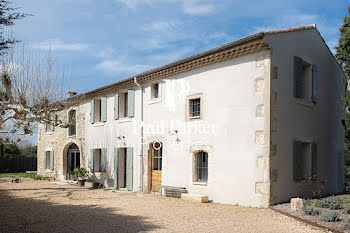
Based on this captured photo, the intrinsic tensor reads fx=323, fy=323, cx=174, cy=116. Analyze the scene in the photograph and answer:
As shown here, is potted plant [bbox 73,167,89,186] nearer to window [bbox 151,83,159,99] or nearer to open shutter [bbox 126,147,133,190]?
open shutter [bbox 126,147,133,190]

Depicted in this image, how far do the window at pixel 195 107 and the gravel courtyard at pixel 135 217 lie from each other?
3063 mm

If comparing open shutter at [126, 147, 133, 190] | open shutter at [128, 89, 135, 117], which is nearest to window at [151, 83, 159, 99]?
open shutter at [128, 89, 135, 117]

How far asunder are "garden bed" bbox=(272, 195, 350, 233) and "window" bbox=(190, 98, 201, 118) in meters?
4.15

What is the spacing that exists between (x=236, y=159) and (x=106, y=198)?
5027 mm

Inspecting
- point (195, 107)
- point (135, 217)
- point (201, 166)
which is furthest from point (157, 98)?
point (135, 217)

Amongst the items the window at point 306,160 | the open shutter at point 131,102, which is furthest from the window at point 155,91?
the window at point 306,160

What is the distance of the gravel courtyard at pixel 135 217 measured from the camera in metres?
6.91

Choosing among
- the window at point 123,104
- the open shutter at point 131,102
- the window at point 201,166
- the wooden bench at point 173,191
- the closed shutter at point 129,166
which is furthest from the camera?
the window at point 123,104

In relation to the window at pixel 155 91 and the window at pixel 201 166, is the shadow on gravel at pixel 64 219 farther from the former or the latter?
the window at pixel 155 91

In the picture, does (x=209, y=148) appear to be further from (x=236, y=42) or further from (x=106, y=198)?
(x=106, y=198)

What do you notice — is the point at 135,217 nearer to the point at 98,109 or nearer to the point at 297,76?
the point at 297,76

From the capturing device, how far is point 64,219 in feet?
25.6

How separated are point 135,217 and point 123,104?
8007 millimetres

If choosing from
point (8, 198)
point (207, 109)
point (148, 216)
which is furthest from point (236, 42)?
point (8, 198)
